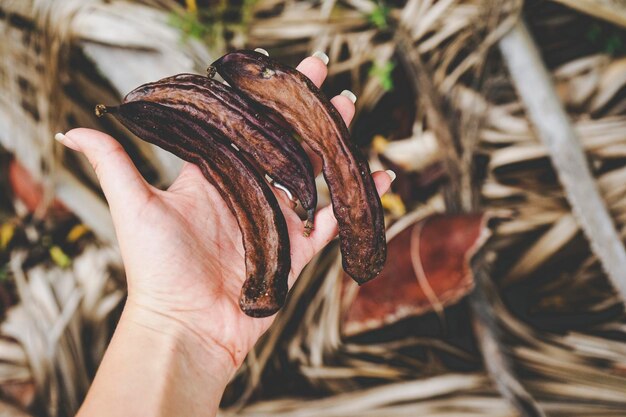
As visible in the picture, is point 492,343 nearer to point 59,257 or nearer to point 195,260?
point 195,260

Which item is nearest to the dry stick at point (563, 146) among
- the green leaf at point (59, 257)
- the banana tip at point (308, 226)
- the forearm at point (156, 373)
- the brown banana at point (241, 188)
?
the banana tip at point (308, 226)

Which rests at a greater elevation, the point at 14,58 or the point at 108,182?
the point at 14,58

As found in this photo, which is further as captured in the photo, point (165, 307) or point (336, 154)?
point (336, 154)

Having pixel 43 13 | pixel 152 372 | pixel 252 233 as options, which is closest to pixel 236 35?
pixel 43 13

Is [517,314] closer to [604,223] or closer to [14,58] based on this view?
[604,223]

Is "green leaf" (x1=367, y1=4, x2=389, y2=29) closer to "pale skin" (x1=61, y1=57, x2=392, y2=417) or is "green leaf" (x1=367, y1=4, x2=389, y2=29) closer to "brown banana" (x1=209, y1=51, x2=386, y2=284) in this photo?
"brown banana" (x1=209, y1=51, x2=386, y2=284)

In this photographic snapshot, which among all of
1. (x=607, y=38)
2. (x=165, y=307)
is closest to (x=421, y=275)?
(x=165, y=307)
